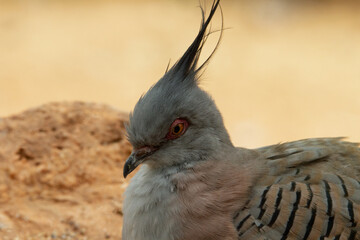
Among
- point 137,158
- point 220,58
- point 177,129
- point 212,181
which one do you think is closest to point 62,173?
point 137,158

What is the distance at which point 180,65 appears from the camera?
3617mm

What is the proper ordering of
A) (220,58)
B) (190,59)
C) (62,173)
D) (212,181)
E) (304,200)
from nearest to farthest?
(304,200), (212,181), (190,59), (62,173), (220,58)

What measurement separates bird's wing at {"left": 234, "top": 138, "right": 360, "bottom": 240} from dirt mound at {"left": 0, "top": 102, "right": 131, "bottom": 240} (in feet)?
5.52

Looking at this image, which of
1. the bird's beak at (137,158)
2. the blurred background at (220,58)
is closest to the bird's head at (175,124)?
the bird's beak at (137,158)

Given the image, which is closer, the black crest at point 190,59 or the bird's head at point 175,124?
the bird's head at point 175,124

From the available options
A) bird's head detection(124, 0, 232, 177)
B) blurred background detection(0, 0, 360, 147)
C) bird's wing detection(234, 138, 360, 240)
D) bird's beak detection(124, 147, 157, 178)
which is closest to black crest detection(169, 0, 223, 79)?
bird's head detection(124, 0, 232, 177)

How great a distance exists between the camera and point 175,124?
354 cm

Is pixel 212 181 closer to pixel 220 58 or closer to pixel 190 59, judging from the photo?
pixel 190 59

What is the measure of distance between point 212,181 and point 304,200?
2.00 feet

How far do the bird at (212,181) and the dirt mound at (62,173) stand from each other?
1180 millimetres

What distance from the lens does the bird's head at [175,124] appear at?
3.50 meters

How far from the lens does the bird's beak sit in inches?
139

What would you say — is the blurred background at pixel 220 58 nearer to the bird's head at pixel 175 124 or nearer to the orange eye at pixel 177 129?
the bird's head at pixel 175 124

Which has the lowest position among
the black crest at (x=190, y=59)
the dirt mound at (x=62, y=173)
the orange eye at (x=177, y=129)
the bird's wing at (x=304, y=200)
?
the dirt mound at (x=62, y=173)
